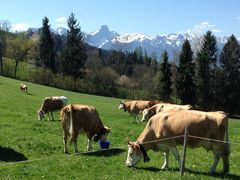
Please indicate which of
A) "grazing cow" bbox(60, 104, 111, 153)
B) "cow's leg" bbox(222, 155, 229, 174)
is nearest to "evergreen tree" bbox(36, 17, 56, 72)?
"grazing cow" bbox(60, 104, 111, 153)

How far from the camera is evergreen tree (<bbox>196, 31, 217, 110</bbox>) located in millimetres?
87438

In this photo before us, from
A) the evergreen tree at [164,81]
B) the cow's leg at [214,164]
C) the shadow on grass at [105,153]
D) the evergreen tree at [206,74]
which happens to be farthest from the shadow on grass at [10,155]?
the evergreen tree at [206,74]

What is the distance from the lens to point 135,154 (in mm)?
14180

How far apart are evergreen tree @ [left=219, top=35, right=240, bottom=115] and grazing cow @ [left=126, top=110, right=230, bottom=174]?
7473 centimetres

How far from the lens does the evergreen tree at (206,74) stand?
87.4m

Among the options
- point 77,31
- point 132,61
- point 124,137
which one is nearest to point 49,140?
point 124,137

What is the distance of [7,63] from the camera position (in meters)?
103

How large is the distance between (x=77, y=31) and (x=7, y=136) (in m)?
78.3

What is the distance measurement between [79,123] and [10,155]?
10.6 ft

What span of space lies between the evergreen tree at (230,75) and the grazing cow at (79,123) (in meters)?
71.6

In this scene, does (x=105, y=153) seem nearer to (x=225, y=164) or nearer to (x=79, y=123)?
(x=79, y=123)

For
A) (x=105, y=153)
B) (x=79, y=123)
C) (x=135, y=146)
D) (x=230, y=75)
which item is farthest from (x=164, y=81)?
(x=135, y=146)

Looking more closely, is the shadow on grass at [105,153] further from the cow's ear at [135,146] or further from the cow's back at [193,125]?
the cow's back at [193,125]

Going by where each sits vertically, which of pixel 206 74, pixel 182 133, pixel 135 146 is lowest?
pixel 135 146
